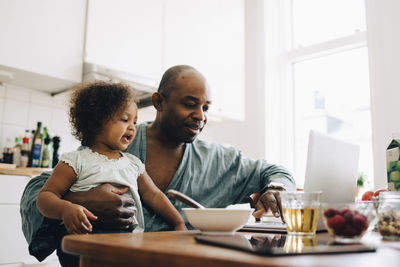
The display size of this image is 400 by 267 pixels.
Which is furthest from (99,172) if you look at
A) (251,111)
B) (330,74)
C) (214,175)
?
(330,74)

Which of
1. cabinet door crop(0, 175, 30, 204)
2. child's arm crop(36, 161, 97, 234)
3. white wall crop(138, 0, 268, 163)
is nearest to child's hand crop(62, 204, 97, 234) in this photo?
child's arm crop(36, 161, 97, 234)

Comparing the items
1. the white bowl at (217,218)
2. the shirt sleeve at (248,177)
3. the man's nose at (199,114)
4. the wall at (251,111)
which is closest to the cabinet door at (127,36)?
the wall at (251,111)

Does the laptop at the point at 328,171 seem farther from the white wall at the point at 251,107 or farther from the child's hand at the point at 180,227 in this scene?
the white wall at the point at 251,107

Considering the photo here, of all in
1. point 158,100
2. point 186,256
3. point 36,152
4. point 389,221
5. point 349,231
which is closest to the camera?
point 186,256

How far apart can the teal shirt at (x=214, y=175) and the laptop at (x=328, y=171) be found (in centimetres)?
32

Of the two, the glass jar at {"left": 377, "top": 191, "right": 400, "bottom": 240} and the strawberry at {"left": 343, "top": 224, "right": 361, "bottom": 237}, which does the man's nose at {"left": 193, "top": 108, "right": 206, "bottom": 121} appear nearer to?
the glass jar at {"left": 377, "top": 191, "right": 400, "bottom": 240}

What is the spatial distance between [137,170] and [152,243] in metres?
0.70

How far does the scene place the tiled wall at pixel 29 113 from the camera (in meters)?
2.60

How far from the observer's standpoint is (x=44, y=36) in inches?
94.3

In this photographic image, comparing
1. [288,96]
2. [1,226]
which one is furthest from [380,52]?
[1,226]

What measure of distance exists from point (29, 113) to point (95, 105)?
5.38 feet

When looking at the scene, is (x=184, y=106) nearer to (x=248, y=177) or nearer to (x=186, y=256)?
(x=248, y=177)

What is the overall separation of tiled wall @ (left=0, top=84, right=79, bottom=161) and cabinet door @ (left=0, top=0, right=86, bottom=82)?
0.26 m

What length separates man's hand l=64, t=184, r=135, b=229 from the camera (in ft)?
3.45
